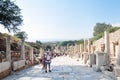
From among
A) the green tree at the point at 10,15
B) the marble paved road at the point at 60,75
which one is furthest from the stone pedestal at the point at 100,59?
the green tree at the point at 10,15

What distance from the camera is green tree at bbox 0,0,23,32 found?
31.4m

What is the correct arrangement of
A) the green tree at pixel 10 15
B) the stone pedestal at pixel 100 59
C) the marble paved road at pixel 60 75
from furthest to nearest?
the green tree at pixel 10 15, the stone pedestal at pixel 100 59, the marble paved road at pixel 60 75

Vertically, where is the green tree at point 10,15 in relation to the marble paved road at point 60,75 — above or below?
above

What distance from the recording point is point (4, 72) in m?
A: 16.4

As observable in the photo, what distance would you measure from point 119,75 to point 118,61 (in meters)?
1.33

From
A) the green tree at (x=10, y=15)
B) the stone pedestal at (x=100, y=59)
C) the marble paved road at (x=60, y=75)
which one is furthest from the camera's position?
the green tree at (x=10, y=15)

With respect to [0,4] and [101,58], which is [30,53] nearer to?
[0,4]

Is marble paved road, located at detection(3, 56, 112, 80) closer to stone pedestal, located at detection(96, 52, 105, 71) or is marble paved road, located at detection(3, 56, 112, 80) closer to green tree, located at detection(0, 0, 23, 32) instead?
stone pedestal, located at detection(96, 52, 105, 71)

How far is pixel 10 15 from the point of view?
1262 inches

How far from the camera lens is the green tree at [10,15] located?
31.4 metres

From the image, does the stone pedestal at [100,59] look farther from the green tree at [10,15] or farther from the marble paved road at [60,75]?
the green tree at [10,15]

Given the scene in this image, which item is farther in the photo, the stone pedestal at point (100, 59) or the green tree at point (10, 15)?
the green tree at point (10, 15)

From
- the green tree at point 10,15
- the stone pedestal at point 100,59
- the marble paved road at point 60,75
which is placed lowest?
the marble paved road at point 60,75

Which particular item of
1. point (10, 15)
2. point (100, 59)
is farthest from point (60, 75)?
point (10, 15)
